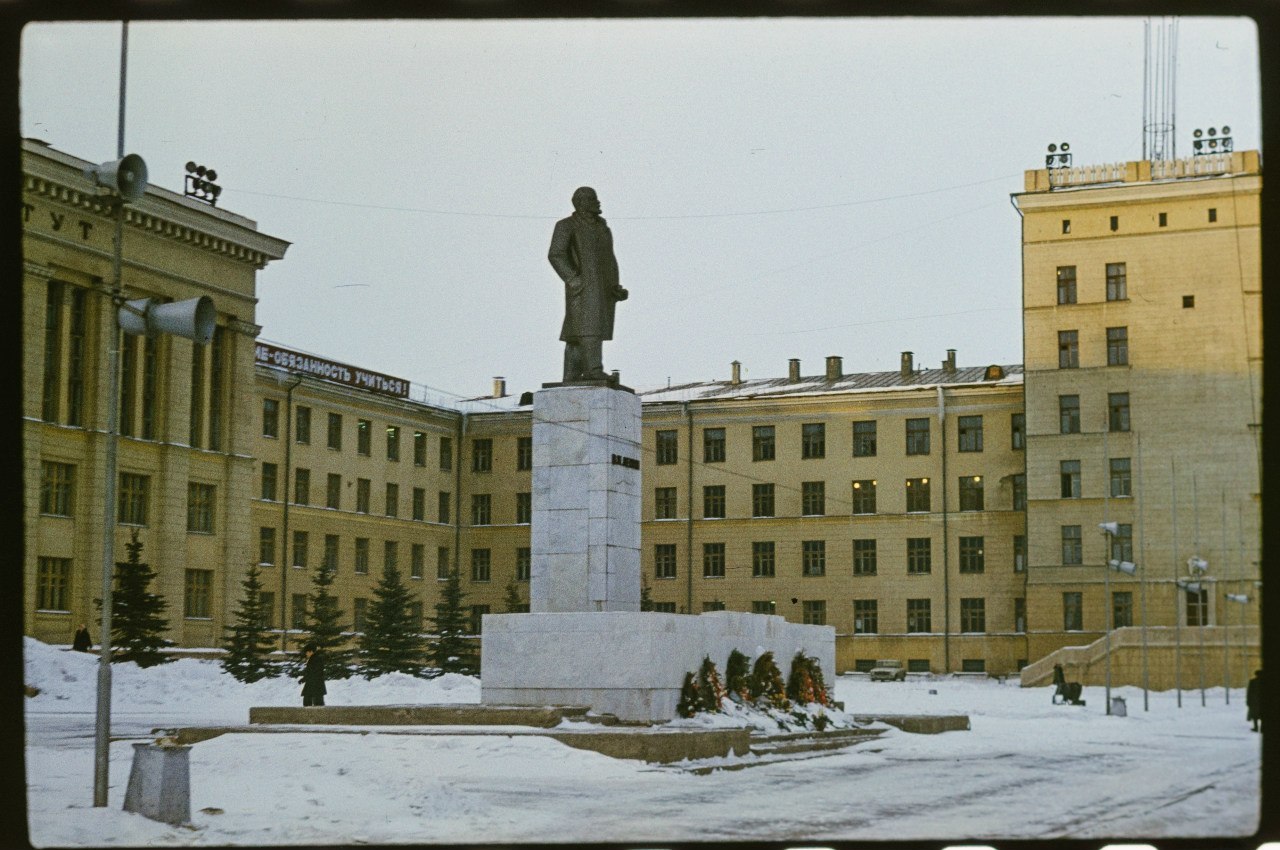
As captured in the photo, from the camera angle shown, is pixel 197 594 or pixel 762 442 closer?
pixel 197 594

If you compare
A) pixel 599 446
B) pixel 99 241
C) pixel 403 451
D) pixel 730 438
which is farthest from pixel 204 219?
pixel 730 438

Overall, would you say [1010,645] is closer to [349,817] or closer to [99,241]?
[99,241]

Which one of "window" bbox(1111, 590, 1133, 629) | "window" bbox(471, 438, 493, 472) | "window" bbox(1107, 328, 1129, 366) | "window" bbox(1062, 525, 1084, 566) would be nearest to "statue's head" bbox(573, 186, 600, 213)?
"window" bbox(1107, 328, 1129, 366)

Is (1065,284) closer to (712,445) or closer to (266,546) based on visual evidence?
(712,445)

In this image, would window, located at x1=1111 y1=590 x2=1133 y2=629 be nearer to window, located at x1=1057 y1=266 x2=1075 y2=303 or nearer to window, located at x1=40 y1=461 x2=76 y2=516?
window, located at x1=1057 y1=266 x2=1075 y2=303

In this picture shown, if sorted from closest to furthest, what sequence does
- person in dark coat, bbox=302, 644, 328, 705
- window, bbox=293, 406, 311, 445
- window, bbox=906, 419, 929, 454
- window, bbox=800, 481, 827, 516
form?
person in dark coat, bbox=302, 644, 328, 705 < window, bbox=293, 406, 311, 445 < window, bbox=906, 419, 929, 454 < window, bbox=800, 481, 827, 516

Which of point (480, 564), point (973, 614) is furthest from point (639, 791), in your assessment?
point (480, 564)

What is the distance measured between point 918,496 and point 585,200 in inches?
1766

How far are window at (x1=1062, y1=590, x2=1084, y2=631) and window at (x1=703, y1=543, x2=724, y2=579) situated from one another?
53.0ft

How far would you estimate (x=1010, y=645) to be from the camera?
60.0 m

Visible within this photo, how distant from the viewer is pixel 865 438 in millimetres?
64438

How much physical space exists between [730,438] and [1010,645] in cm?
1438

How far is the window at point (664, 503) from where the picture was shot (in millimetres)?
66812

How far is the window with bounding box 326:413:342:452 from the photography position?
2350 inches
